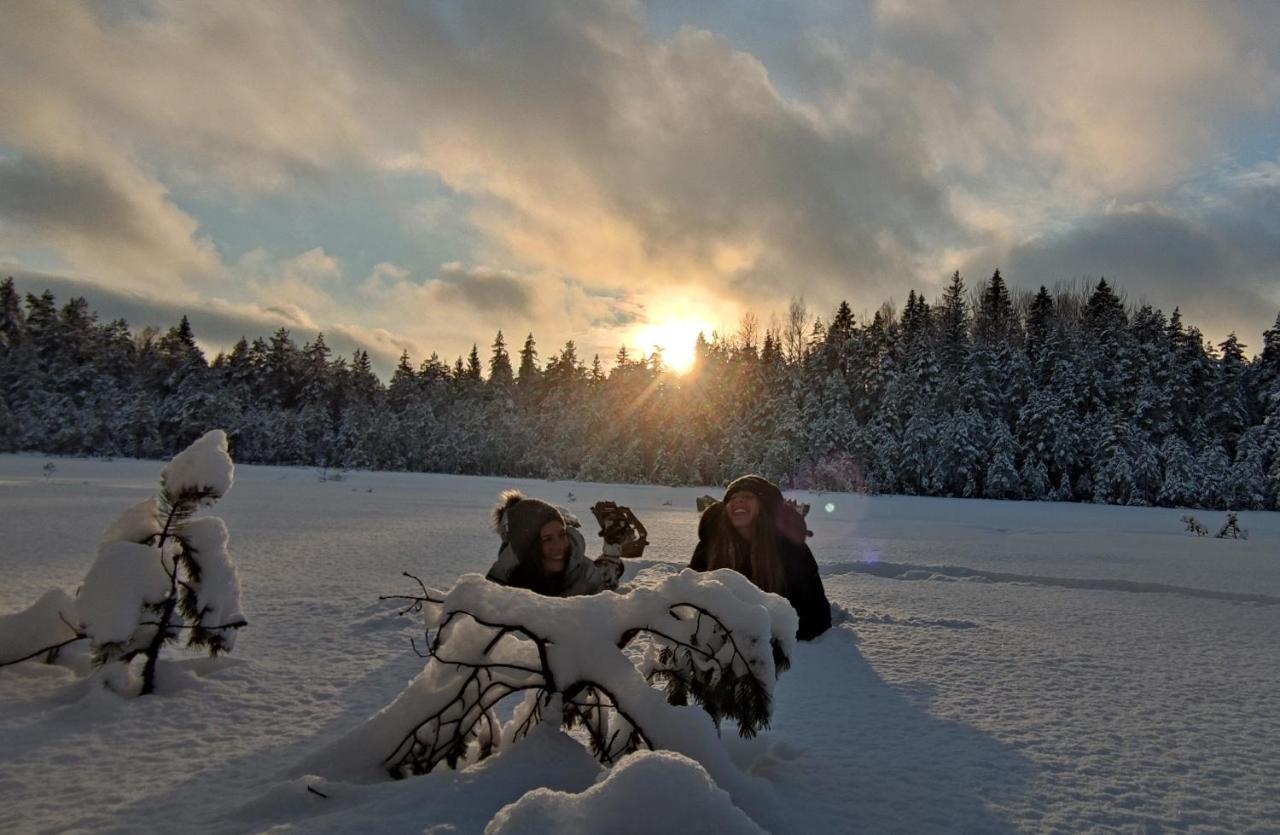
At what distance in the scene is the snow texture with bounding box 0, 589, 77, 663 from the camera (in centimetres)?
382

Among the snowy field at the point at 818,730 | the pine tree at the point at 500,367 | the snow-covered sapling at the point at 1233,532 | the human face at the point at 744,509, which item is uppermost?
the pine tree at the point at 500,367

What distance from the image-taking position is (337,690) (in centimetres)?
398

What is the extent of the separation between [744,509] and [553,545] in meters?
1.97

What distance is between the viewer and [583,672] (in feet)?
7.49

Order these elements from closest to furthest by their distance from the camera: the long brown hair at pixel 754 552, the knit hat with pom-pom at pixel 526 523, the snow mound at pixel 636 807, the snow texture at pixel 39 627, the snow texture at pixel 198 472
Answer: the snow mound at pixel 636 807 → the snow texture at pixel 198 472 → the snow texture at pixel 39 627 → the knit hat with pom-pom at pixel 526 523 → the long brown hair at pixel 754 552

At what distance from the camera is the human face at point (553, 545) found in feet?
14.6

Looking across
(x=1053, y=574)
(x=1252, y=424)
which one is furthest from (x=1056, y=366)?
(x=1053, y=574)

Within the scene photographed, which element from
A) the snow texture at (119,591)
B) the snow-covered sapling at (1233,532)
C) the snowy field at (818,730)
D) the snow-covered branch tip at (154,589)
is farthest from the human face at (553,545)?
the snow-covered sapling at (1233,532)

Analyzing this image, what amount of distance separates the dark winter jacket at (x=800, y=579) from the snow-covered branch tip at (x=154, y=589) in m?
3.64

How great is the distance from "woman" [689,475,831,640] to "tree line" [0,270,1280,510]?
→ 137ft

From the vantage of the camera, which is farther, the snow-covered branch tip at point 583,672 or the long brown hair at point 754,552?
the long brown hair at point 754,552

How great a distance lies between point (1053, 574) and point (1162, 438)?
42610mm

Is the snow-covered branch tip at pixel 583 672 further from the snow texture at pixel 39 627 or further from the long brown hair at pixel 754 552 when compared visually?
the long brown hair at pixel 754 552

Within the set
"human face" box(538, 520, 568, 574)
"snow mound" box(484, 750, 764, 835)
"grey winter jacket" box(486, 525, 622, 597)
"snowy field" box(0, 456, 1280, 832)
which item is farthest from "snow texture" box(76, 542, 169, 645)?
"snow mound" box(484, 750, 764, 835)
